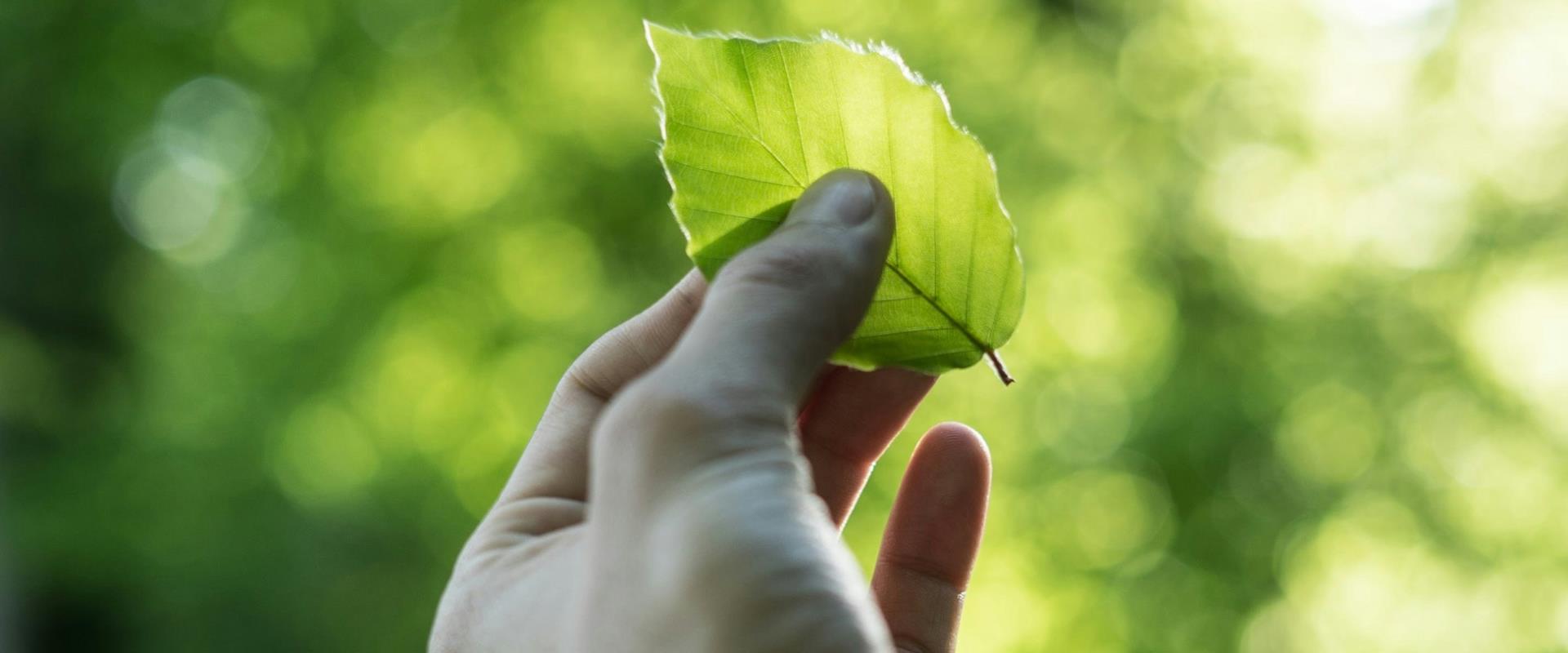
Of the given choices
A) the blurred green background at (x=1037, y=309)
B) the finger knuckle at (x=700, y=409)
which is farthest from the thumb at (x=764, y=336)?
the blurred green background at (x=1037, y=309)

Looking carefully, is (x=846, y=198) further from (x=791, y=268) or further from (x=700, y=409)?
(x=700, y=409)

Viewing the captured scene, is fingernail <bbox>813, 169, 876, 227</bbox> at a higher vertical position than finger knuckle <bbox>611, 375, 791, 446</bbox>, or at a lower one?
higher

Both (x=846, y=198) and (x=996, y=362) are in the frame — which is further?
(x=996, y=362)

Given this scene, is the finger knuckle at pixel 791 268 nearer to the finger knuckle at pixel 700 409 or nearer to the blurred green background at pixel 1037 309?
the finger knuckle at pixel 700 409

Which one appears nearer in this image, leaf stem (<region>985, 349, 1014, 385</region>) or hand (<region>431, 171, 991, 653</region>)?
hand (<region>431, 171, 991, 653</region>)

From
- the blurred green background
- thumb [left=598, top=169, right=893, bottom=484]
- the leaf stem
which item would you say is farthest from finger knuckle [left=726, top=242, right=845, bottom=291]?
the blurred green background

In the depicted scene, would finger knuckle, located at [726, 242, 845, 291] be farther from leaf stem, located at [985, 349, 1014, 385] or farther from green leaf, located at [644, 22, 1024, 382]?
leaf stem, located at [985, 349, 1014, 385]

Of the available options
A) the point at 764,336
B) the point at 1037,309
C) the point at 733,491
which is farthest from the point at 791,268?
the point at 1037,309
